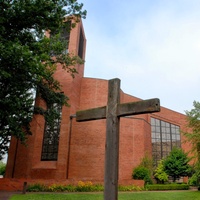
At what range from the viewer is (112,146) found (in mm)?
3061

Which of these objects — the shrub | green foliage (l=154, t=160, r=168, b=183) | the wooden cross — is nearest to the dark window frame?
the shrub

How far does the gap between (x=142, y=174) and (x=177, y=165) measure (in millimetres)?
5669

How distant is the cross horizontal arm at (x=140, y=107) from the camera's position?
2920 mm

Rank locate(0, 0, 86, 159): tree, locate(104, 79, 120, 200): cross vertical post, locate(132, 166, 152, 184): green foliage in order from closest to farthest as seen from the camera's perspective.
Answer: locate(104, 79, 120, 200): cross vertical post
locate(0, 0, 86, 159): tree
locate(132, 166, 152, 184): green foliage

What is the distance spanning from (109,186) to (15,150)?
21.5 m

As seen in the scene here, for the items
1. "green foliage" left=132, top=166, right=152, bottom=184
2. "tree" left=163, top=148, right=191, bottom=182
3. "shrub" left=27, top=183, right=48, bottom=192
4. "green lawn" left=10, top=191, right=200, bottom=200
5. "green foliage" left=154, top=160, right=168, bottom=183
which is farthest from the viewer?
"tree" left=163, top=148, right=191, bottom=182

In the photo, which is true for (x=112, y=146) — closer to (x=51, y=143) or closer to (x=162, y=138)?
(x=51, y=143)

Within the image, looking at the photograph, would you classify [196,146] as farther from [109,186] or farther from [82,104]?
[109,186]

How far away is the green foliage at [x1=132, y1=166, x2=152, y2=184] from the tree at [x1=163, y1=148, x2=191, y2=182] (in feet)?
14.6

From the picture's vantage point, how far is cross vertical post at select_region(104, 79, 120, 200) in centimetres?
292

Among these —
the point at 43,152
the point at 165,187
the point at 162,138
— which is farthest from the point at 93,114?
the point at 162,138

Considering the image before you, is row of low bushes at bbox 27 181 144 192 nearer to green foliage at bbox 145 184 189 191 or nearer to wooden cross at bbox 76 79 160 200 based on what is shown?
green foliage at bbox 145 184 189 191

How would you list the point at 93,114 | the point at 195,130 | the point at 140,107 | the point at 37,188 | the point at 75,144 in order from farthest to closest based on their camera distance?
the point at 75,144
the point at 195,130
the point at 37,188
the point at 93,114
the point at 140,107

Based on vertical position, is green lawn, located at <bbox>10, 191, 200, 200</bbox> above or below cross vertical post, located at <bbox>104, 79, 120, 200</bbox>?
below
